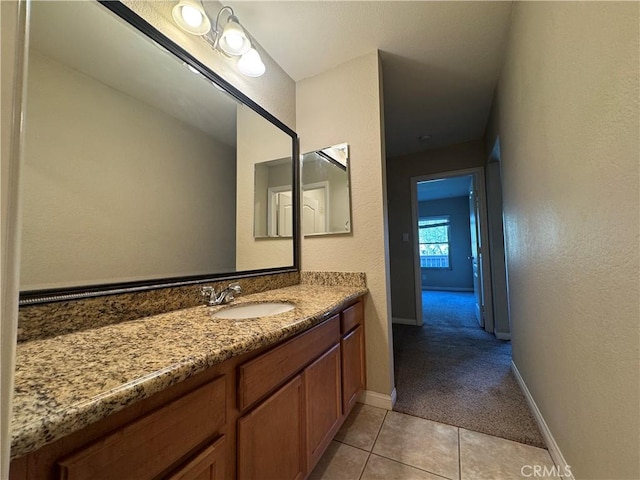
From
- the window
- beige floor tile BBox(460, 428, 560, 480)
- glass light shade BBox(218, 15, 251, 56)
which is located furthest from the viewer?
the window

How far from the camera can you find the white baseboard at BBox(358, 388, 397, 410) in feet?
5.32

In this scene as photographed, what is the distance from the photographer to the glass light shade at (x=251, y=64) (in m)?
1.42

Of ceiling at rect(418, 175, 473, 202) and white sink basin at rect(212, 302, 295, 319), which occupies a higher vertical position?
ceiling at rect(418, 175, 473, 202)

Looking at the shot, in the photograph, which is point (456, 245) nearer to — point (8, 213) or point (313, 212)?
point (313, 212)

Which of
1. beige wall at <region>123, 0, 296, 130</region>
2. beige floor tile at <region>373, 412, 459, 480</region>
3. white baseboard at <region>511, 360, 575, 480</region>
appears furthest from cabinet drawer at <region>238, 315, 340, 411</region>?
beige wall at <region>123, 0, 296, 130</region>

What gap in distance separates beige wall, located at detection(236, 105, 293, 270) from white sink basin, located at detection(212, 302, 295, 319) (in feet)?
0.89

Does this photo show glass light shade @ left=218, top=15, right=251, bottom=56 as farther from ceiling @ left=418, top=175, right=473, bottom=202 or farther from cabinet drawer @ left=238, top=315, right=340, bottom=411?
ceiling @ left=418, top=175, right=473, bottom=202

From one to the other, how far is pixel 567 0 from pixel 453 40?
3.10 feet

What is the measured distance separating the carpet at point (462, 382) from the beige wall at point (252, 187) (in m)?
1.30

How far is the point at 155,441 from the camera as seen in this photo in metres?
0.53

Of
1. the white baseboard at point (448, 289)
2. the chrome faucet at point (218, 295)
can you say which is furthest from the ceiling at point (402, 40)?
the white baseboard at point (448, 289)

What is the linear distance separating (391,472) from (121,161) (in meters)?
1.77

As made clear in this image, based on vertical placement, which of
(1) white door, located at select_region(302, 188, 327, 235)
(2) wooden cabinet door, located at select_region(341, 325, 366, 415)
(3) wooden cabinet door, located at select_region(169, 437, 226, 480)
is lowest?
(2) wooden cabinet door, located at select_region(341, 325, 366, 415)

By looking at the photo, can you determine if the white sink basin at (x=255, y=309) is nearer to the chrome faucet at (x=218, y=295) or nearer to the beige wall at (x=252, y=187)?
the chrome faucet at (x=218, y=295)
